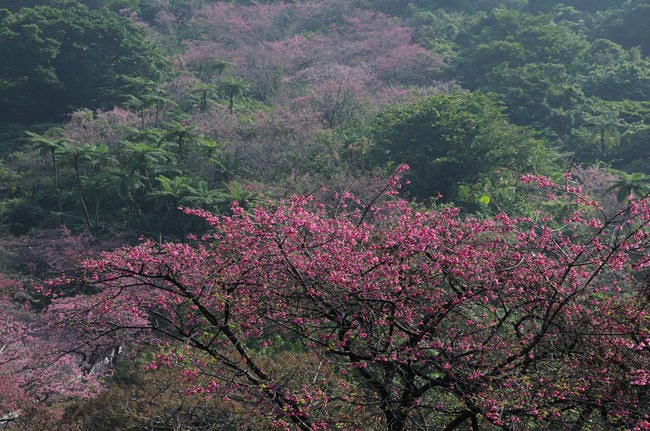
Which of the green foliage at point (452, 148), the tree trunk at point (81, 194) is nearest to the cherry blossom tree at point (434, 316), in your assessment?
the green foliage at point (452, 148)

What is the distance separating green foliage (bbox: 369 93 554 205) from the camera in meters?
16.9

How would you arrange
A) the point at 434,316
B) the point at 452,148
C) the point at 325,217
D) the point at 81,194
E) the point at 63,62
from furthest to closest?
the point at 63,62 → the point at 452,148 → the point at 81,194 → the point at 325,217 → the point at 434,316

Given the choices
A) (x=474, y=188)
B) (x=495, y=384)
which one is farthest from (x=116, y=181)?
(x=495, y=384)

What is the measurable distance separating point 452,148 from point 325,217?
31.8 feet

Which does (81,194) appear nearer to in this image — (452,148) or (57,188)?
(57,188)

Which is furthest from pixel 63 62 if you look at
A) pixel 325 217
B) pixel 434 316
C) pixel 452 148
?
pixel 434 316

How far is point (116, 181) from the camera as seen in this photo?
1570 centimetres

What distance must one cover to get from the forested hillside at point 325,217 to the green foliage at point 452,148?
0.23ft

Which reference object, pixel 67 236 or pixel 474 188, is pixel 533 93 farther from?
pixel 67 236

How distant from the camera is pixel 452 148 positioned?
17156 mm

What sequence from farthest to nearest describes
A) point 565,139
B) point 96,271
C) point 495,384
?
point 565,139
point 96,271
point 495,384

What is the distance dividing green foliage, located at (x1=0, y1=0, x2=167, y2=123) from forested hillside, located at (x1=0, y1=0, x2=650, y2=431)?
100 millimetres

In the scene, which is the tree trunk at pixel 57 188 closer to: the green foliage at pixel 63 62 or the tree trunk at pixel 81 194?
the tree trunk at pixel 81 194

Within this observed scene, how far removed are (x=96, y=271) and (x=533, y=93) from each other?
72.5 feet
